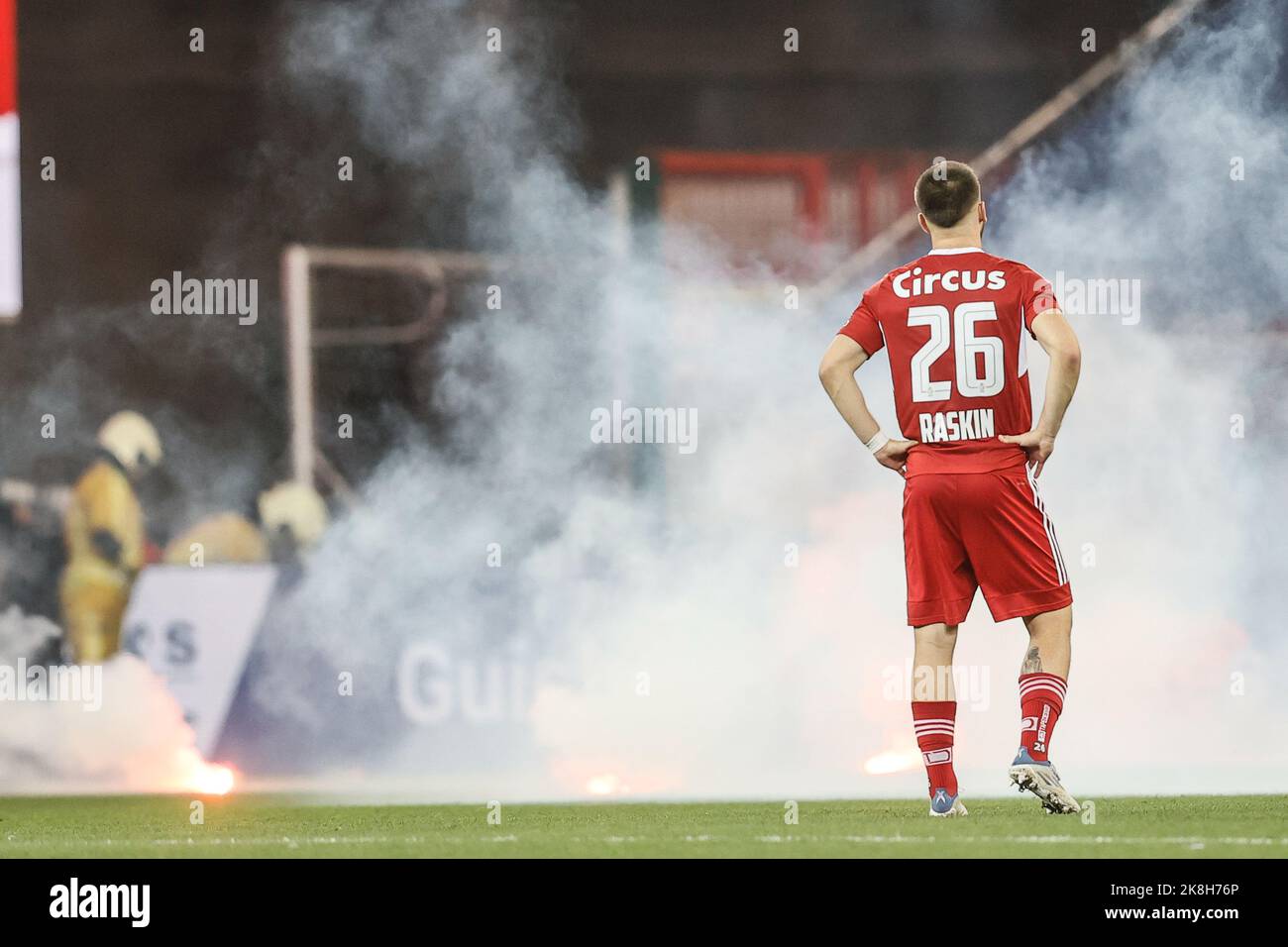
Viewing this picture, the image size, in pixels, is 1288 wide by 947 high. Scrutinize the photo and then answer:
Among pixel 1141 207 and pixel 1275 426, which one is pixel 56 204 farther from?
pixel 1275 426

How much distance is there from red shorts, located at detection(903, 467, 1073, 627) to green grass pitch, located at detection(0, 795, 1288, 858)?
0.58 metres

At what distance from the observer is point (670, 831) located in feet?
17.1

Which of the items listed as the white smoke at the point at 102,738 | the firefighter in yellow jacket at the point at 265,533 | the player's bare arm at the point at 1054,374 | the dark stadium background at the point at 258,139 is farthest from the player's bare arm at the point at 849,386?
the white smoke at the point at 102,738

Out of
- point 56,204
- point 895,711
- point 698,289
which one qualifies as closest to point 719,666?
point 895,711

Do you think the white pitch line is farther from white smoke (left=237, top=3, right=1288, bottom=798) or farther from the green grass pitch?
white smoke (left=237, top=3, right=1288, bottom=798)

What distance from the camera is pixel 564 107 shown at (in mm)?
8094

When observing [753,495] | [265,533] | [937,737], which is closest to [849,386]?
[937,737]

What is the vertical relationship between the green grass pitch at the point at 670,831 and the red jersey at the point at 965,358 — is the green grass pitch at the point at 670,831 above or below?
below

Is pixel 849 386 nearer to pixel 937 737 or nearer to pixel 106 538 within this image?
pixel 937 737

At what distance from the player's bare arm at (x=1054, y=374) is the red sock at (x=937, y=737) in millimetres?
726

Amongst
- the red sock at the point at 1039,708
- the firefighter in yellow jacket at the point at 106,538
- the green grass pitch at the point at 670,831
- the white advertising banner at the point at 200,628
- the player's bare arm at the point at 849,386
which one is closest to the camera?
the green grass pitch at the point at 670,831

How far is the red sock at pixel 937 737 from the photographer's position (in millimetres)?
5156

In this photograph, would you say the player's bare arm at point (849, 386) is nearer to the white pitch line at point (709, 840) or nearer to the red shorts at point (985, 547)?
the red shorts at point (985, 547)

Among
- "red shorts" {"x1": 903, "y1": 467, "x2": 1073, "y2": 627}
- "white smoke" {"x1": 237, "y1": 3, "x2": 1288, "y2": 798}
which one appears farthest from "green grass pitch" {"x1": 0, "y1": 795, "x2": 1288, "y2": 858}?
"white smoke" {"x1": 237, "y1": 3, "x2": 1288, "y2": 798}
